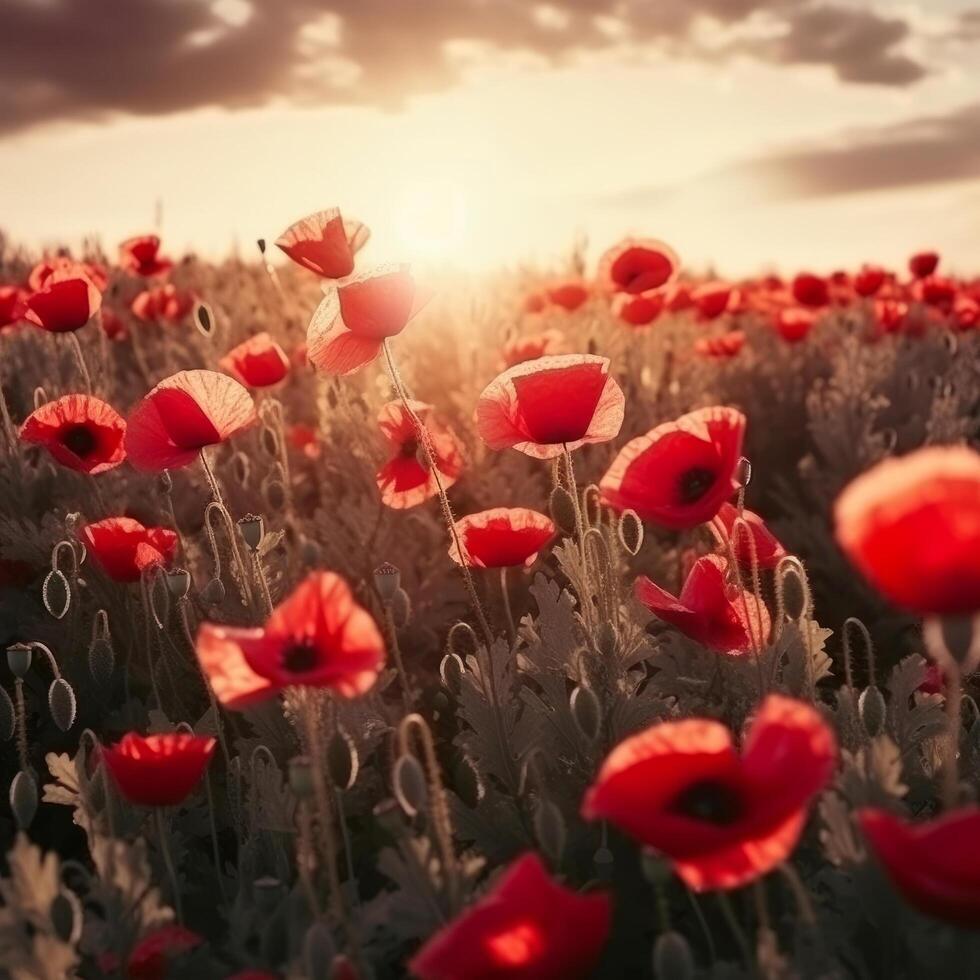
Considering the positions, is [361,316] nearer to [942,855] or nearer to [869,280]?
[942,855]

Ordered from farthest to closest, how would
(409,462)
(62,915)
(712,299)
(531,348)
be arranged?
1. (712,299)
2. (531,348)
3. (409,462)
4. (62,915)

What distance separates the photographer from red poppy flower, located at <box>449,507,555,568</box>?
243 centimetres

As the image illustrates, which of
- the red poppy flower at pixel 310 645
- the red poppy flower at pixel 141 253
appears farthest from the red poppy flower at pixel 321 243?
the red poppy flower at pixel 141 253

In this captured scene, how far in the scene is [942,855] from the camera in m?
1.21

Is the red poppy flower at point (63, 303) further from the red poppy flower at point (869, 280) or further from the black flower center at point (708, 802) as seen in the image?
the red poppy flower at point (869, 280)

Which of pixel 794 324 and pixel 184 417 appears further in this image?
pixel 794 324

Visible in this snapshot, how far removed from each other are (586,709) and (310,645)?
0.51 meters

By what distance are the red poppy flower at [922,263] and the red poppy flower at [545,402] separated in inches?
240

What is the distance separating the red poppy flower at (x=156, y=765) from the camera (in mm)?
1771

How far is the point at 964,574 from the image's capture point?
1146 mm

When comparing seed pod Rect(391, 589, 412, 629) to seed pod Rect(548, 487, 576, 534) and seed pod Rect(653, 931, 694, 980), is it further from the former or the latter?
seed pod Rect(653, 931, 694, 980)

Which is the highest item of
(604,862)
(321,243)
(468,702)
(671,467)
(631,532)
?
(321,243)

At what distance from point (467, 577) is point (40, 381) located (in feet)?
10.6

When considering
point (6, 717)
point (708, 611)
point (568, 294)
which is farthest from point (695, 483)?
point (568, 294)
